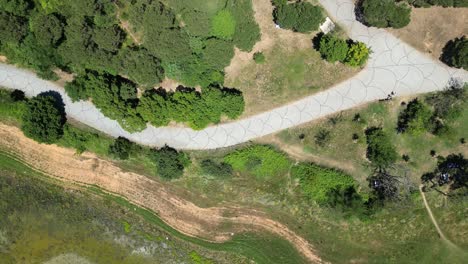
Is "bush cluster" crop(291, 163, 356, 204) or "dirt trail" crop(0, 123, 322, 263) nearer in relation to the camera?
"bush cluster" crop(291, 163, 356, 204)

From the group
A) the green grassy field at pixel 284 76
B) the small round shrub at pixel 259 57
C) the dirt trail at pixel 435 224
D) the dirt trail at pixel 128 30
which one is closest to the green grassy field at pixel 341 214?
the dirt trail at pixel 435 224

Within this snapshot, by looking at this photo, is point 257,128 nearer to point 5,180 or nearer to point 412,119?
point 412,119

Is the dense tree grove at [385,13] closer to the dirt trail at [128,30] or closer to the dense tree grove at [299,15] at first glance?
the dense tree grove at [299,15]

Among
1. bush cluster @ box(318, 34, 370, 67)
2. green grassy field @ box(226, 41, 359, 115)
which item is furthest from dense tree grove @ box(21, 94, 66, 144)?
bush cluster @ box(318, 34, 370, 67)

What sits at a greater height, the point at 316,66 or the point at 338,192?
the point at 316,66

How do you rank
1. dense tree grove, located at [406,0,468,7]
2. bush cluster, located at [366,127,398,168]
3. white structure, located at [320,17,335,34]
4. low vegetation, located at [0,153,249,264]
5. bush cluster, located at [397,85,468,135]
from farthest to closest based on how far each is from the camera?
low vegetation, located at [0,153,249,264], white structure, located at [320,17,335,34], bush cluster, located at [366,127,398,168], bush cluster, located at [397,85,468,135], dense tree grove, located at [406,0,468,7]

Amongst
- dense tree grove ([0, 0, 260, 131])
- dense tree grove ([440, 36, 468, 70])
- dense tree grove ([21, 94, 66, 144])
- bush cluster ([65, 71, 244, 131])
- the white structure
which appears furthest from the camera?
dense tree grove ([21, 94, 66, 144])

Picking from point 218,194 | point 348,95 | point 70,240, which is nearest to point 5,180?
point 70,240

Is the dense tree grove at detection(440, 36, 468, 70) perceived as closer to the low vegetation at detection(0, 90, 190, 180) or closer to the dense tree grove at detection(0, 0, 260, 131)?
the dense tree grove at detection(0, 0, 260, 131)
